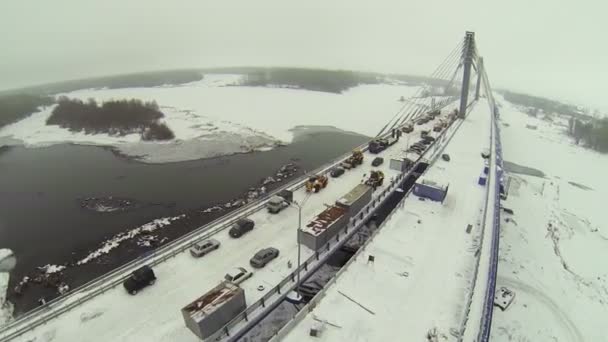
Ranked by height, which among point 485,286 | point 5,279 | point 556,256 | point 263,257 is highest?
point 263,257

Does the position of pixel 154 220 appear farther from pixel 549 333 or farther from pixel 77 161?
pixel 549 333

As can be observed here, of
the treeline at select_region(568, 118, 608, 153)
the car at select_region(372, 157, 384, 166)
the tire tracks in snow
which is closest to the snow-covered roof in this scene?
the tire tracks in snow

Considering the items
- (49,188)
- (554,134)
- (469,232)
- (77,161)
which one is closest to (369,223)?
(469,232)

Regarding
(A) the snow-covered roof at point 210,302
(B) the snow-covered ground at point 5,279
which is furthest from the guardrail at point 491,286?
(B) the snow-covered ground at point 5,279

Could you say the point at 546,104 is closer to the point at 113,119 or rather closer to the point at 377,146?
the point at 377,146

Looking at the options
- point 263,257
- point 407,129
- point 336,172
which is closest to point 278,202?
point 263,257

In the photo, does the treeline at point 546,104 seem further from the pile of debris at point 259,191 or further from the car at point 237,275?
the car at point 237,275
